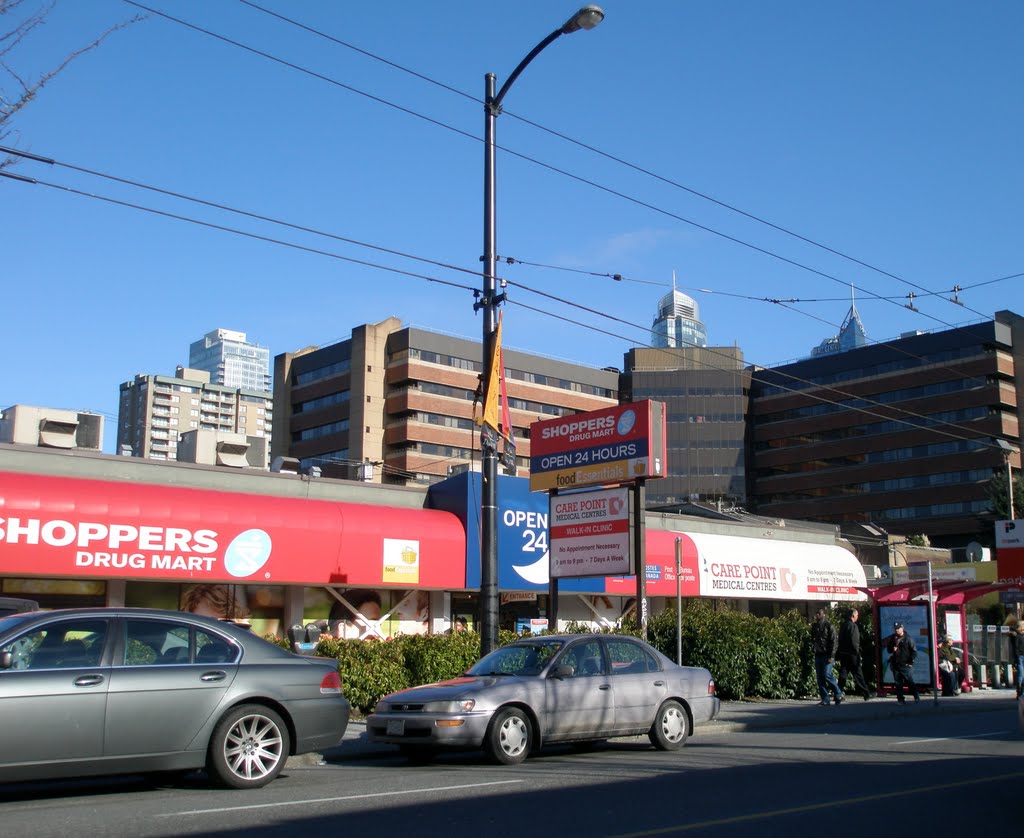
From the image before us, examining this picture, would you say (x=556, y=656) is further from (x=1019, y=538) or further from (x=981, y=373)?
(x=981, y=373)

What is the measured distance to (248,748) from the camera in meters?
9.97

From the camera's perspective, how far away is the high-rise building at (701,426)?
115 metres

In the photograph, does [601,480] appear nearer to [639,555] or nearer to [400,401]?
[639,555]

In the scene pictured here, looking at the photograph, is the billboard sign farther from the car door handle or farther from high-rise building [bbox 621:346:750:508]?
high-rise building [bbox 621:346:750:508]

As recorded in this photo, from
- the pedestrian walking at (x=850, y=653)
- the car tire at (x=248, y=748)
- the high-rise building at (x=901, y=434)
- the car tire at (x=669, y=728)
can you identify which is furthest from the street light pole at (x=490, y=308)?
the high-rise building at (x=901, y=434)

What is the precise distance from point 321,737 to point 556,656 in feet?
11.8

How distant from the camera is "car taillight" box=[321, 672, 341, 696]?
10539mm

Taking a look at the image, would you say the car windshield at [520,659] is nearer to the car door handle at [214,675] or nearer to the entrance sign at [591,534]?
the car door handle at [214,675]

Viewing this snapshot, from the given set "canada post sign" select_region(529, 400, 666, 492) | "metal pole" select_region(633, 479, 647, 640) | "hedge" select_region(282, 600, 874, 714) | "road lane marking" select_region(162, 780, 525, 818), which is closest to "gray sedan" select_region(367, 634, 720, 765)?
"road lane marking" select_region(162, 780, 525, 818)

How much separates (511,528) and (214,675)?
1792cm

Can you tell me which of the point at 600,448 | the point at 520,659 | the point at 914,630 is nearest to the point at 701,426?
the point at 914,630

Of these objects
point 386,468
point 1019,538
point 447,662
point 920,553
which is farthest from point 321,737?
point 386,468

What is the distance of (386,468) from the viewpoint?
96.8m

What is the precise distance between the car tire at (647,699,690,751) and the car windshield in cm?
172
